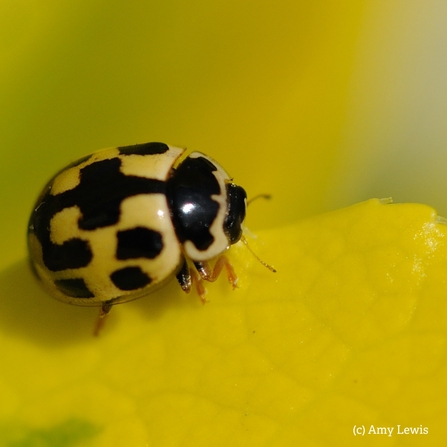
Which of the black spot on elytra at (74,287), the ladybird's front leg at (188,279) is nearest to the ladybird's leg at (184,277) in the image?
the ladybird's front leg at (188,279)

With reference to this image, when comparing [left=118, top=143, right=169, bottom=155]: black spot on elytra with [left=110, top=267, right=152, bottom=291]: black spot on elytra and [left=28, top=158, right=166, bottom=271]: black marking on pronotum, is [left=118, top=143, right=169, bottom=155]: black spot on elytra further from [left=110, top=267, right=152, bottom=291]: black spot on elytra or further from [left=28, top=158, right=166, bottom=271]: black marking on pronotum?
[left=110, top=267, right=152, bottom=291]: black spot on elytra

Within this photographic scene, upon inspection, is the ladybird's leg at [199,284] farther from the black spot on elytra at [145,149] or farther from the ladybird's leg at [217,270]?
the black spot on elytra at [145,149]

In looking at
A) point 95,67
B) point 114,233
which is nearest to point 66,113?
point 95,67

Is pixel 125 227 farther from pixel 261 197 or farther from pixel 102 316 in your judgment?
pixel 261 197

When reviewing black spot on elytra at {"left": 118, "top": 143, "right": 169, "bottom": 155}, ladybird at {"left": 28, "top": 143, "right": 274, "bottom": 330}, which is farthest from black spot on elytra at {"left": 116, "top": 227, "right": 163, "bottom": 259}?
black spot on elytra at {"left": 118, "top": 143, "right": 169, "bottom": 155}

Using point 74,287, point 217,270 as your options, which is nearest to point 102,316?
point 74,287

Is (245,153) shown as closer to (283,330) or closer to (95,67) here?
(95,67)
